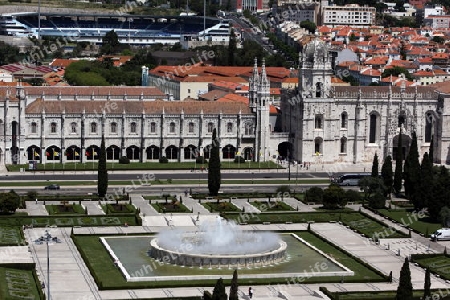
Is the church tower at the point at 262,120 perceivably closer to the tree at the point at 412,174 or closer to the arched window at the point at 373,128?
the arched window at the point at 373,128

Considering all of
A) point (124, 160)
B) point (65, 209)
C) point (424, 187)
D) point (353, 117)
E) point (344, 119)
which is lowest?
point (65, 209)

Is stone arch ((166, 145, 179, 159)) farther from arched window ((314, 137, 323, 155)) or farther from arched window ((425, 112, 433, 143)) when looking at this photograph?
arched window ((425, 112, 433, 143))

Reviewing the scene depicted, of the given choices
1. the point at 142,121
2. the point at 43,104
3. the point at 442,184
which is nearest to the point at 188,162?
the point at 142,121

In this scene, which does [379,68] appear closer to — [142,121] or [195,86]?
[195,86]

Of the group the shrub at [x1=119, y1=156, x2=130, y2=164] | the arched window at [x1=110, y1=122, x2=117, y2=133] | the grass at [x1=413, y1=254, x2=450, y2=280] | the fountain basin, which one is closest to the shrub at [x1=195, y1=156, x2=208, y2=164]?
the shrub at [x1=119, y1=156, x2=130, y2=164]

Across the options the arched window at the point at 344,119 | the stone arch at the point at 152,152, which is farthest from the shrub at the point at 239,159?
the arched window at the point at 344,119

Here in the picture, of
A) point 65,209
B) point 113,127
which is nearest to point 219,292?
point 65,209

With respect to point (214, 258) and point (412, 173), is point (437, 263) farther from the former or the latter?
point (412, 173)
